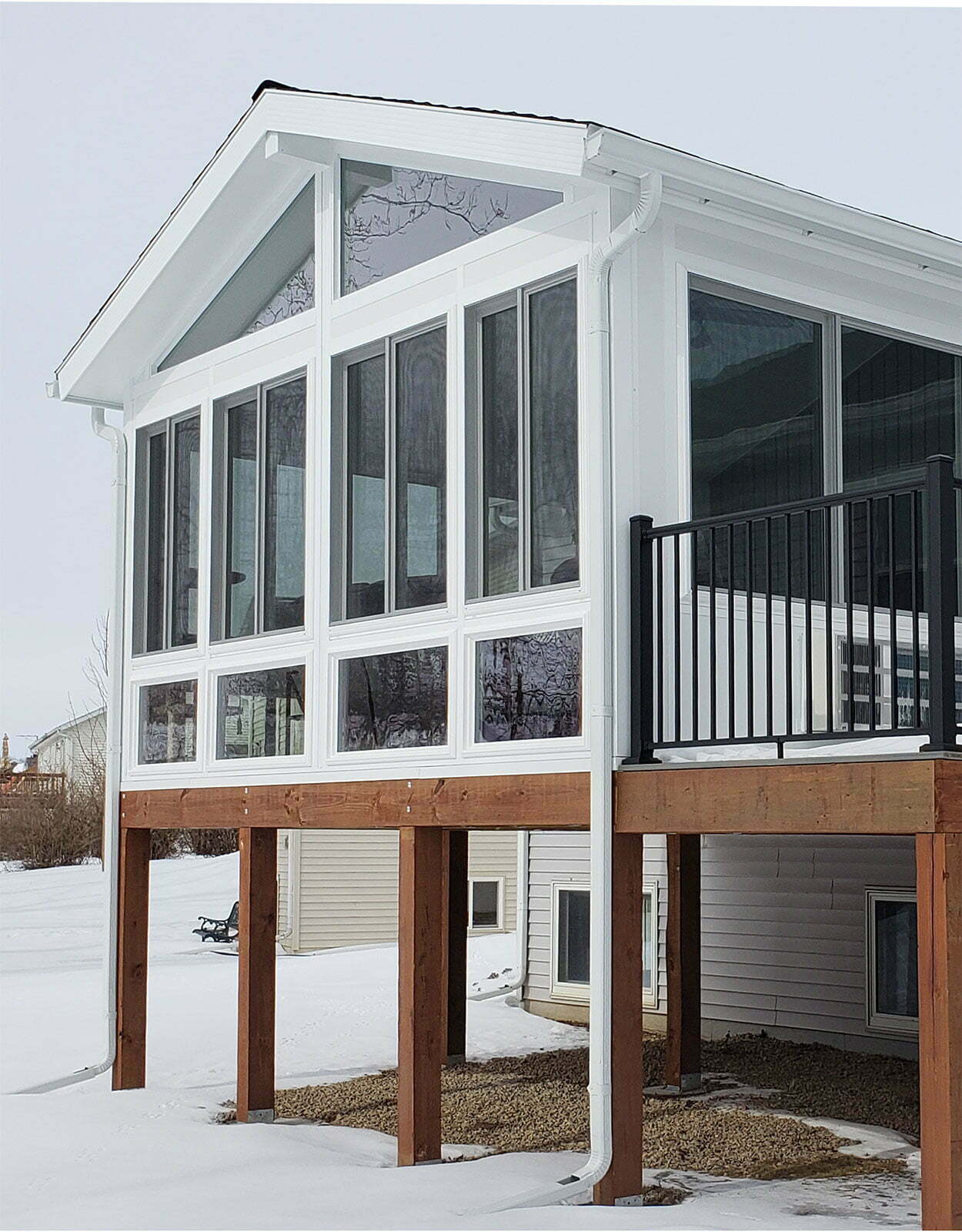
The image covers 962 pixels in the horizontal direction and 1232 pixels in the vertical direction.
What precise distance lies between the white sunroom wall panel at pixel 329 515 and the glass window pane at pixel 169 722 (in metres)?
0.08

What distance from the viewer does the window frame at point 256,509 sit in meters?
8.52

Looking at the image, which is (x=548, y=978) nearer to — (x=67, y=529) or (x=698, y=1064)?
(x=698, y=1064)

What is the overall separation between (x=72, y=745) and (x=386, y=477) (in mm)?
27552

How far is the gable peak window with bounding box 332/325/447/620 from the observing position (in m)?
7.68

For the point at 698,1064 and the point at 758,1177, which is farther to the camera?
the point at 698,1064

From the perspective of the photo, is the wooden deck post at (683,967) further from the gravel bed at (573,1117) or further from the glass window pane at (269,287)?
the glass window pane at (269,287)

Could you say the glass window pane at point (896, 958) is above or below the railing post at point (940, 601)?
below

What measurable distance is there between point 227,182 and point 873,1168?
633 cm

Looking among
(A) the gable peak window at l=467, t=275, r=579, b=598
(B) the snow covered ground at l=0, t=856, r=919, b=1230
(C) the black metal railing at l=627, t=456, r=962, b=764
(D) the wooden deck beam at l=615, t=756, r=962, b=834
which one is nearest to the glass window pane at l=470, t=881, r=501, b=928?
(B) the snow covered ground at l=0, t=856, r=919, b=1230

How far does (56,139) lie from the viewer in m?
38.0

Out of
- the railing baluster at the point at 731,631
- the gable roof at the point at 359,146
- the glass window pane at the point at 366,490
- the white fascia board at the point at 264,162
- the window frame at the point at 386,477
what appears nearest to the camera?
the railing baluster at the point at 731,631

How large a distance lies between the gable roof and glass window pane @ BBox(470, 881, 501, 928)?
1199 centimetres

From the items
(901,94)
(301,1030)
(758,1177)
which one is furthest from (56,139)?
(758,1177)

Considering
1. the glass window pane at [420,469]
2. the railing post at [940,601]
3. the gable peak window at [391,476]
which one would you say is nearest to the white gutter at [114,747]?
the gable peak window at [391,476]
